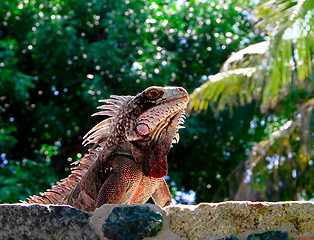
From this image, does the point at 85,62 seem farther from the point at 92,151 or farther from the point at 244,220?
the point at 244,220

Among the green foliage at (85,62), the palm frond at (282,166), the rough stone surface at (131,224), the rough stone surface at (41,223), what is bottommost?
the palm frond at (282,166)

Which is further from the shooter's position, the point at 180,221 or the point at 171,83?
the point at 171,83

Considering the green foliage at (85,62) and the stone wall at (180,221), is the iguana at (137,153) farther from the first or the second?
the green foliage at (85,62)

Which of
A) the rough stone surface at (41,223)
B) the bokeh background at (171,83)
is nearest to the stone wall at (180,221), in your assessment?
the rough stone surface at (41,223)

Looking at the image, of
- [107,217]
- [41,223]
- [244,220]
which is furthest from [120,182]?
[244,220]

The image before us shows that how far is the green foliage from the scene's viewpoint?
1080 centimetres

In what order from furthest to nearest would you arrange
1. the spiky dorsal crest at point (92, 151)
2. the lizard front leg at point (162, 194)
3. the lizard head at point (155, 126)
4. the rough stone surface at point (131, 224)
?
the spiky dorsal crest at point (92, 151)
the lizard front leg at point (162, 194)
the lizard head at point (155, 126)
the rough stone surface at point (131, 224)

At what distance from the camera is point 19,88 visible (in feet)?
33.7

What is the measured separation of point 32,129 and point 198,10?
5.26 m

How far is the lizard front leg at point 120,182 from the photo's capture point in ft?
9.72

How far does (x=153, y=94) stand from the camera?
3.21 m

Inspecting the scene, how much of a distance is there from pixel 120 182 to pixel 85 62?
900cm

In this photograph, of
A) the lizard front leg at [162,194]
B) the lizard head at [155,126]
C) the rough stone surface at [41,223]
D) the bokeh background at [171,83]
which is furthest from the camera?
the bokeh background at [171,83]

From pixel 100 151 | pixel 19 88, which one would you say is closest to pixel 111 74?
pixel 19 88
